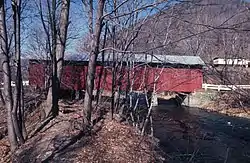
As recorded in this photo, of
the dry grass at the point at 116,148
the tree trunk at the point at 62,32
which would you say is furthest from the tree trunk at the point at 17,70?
the tree trunk at the point at 62,32

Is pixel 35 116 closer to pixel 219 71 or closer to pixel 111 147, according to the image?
pixel 111 147

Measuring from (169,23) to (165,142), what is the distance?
462 cm

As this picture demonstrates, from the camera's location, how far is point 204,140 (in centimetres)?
1226

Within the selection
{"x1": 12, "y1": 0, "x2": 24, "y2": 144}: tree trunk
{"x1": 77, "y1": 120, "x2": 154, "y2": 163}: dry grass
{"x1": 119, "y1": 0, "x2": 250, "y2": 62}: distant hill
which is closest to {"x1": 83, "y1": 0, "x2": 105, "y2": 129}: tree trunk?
{"x1": 77, "y1": 120, "x2": 154, "y2": 163}: dry grass

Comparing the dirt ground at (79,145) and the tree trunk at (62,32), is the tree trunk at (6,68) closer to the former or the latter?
the dirt ground at (79,145)

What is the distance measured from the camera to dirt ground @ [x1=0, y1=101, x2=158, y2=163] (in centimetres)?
609

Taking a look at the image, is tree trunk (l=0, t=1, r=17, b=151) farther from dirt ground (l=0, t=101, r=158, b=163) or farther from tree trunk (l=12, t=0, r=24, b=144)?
dirt ground (l=0, t=101, r=158, b=163)

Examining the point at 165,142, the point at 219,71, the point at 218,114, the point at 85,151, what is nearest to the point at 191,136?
the point at 165,142

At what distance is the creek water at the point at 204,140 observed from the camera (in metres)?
9.36

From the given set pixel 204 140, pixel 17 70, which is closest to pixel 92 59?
pixel 17 70

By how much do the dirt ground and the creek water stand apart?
130cm

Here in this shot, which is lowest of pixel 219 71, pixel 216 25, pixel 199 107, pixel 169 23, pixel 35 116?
pixel 199 107

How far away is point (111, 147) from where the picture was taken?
6.79 metres

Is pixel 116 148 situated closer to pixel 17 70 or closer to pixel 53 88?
pixel 17 70
